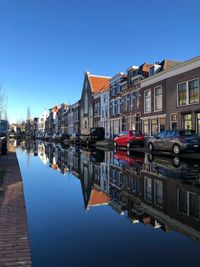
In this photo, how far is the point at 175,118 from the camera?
31719 mm

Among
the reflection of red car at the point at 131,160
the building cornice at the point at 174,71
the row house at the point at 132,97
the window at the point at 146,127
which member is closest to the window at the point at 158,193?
the reflection of red car at the point at 131,160

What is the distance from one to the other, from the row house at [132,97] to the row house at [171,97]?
5.92ft

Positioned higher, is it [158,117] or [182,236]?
[158,117]

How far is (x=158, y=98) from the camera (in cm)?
3559

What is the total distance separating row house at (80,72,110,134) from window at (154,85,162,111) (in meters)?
27.1

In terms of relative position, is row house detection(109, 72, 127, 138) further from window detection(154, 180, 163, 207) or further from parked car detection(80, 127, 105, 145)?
window detection(154, 180, 163, 207)

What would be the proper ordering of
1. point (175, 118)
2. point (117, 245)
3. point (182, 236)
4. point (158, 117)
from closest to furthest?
point (117, 245) → point (182, 236) → point (175, 118) → point (158, 117)

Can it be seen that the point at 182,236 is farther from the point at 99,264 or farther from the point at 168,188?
the point at 168,188

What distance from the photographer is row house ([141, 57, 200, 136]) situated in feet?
94.2

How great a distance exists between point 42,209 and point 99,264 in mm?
3344

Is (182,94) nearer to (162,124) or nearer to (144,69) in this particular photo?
(162,124)

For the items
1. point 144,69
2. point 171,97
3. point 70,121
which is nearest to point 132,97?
point 144,69

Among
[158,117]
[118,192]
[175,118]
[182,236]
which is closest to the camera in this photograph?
[182,236]

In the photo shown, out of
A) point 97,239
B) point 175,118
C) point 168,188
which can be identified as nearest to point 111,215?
point 97,239
